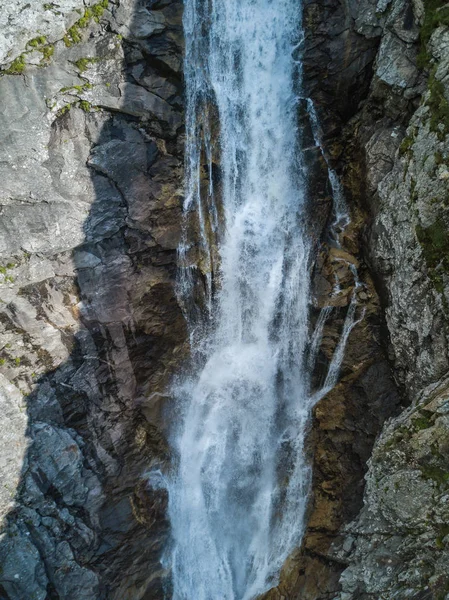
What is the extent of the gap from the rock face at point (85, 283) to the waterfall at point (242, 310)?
69 centimetres

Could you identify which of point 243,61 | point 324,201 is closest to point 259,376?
point 324,201

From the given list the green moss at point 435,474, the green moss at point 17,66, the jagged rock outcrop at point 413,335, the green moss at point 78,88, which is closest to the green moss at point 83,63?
the green moss at point 78,88

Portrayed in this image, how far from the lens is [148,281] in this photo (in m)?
12.0

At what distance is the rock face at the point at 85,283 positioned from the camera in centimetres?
1027

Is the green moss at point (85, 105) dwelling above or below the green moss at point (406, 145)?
above

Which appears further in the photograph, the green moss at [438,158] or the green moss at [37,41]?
the green moss at [37,41]

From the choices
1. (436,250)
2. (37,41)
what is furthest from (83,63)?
(436,250)

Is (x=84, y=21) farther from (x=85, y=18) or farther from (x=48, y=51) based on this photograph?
(x=48, y=51)

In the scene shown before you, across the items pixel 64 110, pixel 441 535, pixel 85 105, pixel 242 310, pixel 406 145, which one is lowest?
pixel 441 535

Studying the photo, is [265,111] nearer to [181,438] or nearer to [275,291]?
[275,291]

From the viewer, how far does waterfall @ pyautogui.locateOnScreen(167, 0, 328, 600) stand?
11680 millimetres

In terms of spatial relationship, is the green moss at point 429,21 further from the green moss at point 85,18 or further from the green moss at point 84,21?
the green moss at point 85,18

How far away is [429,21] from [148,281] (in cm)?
851

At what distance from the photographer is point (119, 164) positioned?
1112cm
